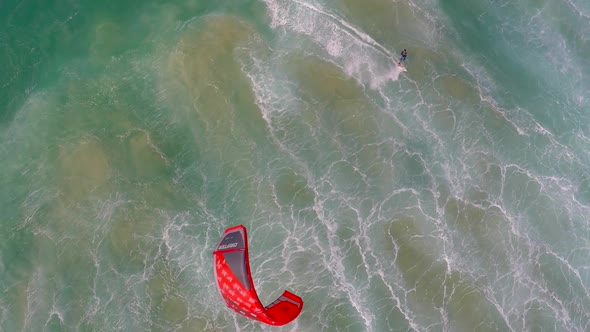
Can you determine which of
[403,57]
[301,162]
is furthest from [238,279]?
[403,57]

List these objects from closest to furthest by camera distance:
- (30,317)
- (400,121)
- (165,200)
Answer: (30,317), (165,200), (400,121)

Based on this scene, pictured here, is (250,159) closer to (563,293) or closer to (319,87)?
(319,87)

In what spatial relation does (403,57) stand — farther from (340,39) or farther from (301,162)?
(301,162)

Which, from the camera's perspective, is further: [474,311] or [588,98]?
[588,98]

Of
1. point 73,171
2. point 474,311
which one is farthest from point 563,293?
point 73,171

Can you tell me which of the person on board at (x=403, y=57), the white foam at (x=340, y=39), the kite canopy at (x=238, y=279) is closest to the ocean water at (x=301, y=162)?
the white foam at (x=340, y=39)

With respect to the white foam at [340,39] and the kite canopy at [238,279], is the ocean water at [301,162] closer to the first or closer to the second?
the white foam at [340,39]

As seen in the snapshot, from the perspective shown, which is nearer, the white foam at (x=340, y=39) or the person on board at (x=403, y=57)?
the person on board at (x=403, y=57)
